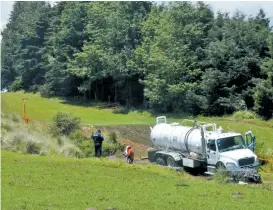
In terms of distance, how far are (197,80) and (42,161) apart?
40.5 metres

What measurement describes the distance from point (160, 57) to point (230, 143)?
37.4 m

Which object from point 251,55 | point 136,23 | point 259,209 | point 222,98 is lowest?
point 259,209

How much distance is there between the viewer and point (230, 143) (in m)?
32.8

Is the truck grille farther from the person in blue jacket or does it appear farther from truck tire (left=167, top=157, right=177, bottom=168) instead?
the person in blue jacket

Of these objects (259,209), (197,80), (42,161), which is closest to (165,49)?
(197,80)

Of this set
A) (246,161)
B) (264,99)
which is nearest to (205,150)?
(246,161)

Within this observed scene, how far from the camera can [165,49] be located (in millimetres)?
71125

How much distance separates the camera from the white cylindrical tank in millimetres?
34656

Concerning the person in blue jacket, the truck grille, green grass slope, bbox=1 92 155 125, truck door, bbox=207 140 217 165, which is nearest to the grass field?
green grass slope, bbox=1 92 155 125

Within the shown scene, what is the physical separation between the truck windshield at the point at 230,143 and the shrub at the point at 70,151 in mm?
11464

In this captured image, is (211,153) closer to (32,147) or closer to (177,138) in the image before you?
(177,138)

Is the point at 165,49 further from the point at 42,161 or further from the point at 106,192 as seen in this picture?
the point at 106,192

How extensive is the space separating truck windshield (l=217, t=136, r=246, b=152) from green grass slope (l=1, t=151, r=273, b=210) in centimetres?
386

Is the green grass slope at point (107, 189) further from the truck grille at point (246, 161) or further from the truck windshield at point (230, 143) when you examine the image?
the truck windshield at point (230, 143)
